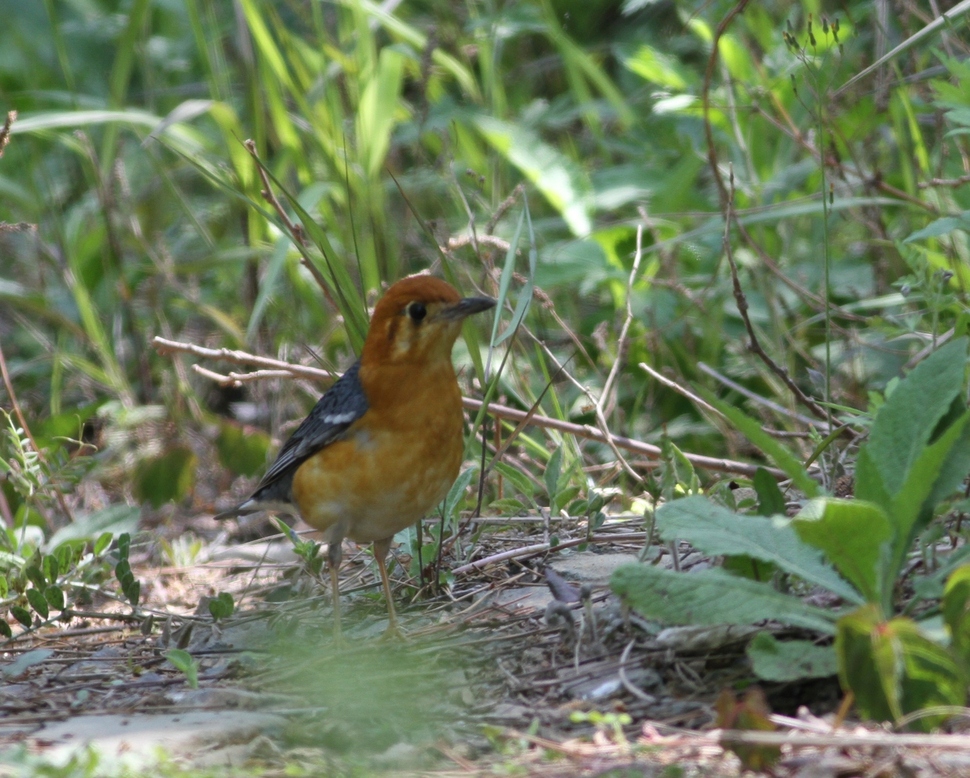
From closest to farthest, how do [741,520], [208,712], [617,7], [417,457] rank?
[741,520] < [208,712] < [417,457] < [617,7]

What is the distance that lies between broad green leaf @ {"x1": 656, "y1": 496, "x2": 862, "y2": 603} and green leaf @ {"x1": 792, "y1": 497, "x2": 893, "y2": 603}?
8 cm

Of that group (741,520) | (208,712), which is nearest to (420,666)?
(208,712)

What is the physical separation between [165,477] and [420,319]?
3.00 m

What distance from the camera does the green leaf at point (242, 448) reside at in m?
6.98

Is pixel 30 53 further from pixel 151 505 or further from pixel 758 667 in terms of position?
pixel 758 667

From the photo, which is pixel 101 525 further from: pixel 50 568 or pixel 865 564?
pixel 865 564

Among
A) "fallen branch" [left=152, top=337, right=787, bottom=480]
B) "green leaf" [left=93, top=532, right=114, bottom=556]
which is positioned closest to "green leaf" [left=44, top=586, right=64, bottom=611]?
"green leaf" [left=93, top=532, right=114, bottom=556]

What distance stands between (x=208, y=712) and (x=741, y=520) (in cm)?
166

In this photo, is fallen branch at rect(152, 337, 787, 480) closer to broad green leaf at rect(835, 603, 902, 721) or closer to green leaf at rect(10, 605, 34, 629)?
green leaf at rect(10, 605, 34, 629)

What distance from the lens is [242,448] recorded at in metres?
7.03

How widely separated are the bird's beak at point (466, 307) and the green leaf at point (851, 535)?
1748mm

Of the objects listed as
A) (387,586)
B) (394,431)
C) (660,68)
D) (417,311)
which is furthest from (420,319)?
(660,68)

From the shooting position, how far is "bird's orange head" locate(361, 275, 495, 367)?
4367 millimetres

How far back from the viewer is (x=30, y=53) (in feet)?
26.1
